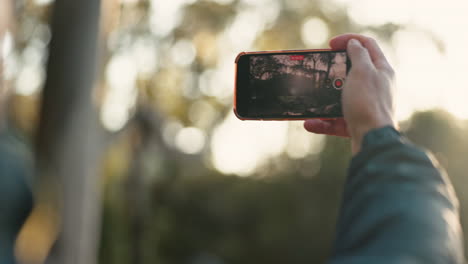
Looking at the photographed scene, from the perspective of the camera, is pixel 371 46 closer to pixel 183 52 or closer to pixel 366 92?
pixel 366 92

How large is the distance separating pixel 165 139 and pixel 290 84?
8.86 meters

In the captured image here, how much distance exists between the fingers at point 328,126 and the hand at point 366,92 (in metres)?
0.27

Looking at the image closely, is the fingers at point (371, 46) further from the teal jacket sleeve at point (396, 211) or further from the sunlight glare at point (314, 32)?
the sunlight glare at point (314, 32)

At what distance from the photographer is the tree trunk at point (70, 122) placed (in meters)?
4.61

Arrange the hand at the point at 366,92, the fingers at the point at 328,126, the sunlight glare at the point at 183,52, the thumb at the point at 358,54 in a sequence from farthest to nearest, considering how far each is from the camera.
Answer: the sunlight glare at the point at 183,52
the fingers at the point at 328,126
the thumb at the point at 358,54
the hand at the point at 366,92

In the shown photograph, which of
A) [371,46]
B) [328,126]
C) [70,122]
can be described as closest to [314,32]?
[70,122]

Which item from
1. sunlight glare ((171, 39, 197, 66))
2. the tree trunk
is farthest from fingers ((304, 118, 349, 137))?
sunlight glare ((171, 39, 197, 66))

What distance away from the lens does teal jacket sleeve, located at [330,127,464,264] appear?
0.84 meters

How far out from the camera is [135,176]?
1162cm

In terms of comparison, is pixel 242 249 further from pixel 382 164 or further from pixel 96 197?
pixel 382 164

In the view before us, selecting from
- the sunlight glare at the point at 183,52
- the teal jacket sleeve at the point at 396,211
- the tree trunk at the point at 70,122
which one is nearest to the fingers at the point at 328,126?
the teal jacket sleeve at the point at 396,211

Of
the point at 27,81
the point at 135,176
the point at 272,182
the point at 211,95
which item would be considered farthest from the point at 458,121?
the point at 27,81

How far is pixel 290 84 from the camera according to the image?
69.4 inches

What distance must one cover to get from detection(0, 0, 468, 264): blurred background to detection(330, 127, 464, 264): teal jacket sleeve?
0.51 metres
